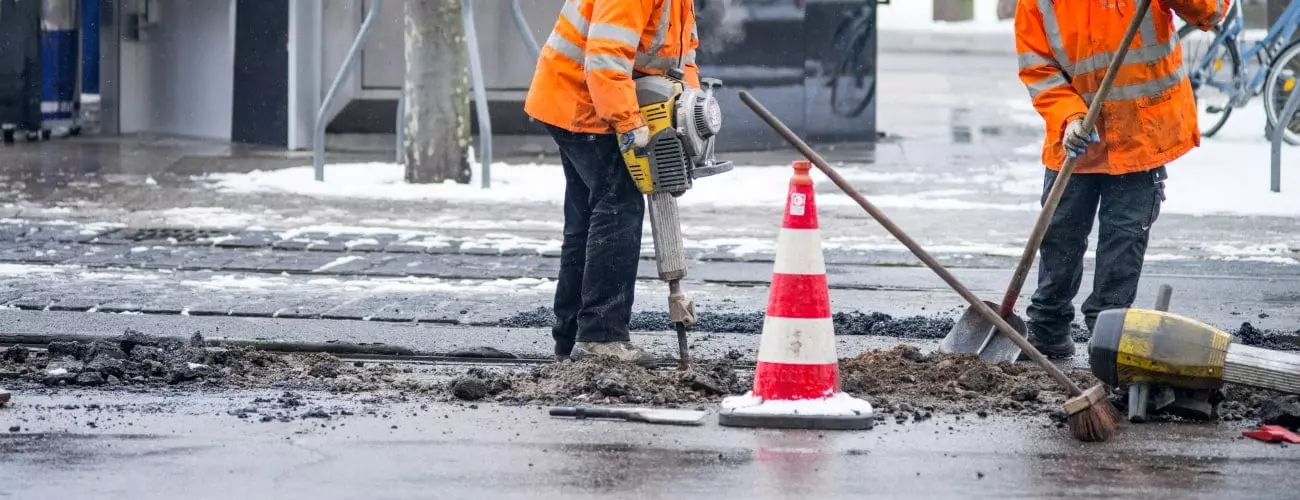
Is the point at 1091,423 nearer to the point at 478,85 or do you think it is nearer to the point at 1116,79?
the point at 1116,79

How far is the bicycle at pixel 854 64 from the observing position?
51.1 ft

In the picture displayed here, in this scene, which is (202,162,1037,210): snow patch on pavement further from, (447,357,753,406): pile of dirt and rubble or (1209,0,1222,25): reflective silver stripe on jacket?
(447,357,753,406): pile of dirt and rubble

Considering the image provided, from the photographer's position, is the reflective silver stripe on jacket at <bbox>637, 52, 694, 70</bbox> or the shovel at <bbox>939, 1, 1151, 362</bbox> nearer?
the shovel at <bbox>939, 1, 1151, 362</bbox>

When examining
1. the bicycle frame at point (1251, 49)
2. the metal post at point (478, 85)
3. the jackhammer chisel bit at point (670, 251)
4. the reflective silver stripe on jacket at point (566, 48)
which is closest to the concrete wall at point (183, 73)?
the metal post at point (478, 85)

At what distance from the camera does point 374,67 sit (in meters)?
15.4

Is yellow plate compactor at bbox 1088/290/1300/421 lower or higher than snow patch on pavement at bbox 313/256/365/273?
higher

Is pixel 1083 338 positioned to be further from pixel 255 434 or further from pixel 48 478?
pixel 48 478

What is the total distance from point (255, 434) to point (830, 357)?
1667 mm

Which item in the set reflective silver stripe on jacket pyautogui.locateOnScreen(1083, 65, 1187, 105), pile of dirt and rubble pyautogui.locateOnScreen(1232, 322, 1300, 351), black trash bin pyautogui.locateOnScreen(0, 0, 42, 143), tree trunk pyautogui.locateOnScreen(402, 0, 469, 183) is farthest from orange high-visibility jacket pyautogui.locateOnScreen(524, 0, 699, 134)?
black trash bin pyautogui.locateOnScreen(0, 0, 42, 143)

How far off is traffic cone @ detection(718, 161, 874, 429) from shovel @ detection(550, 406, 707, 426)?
0.32 feet

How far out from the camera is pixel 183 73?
53.7ft

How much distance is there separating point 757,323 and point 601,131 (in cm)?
144

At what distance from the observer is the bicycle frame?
14477 millimetres

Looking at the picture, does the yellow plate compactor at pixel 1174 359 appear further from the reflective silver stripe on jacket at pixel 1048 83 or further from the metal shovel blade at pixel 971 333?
the reflective silver stripe on jacket at pixel 1048 83
